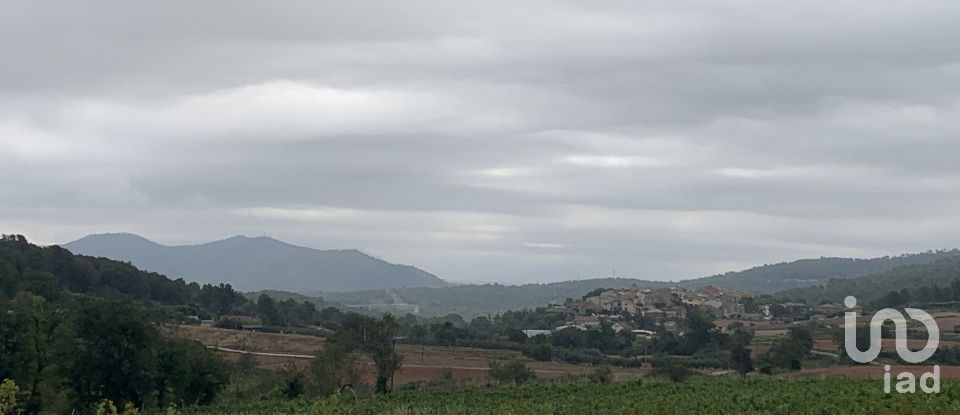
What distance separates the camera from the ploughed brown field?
68812 millimetres

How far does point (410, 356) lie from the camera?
80562mm

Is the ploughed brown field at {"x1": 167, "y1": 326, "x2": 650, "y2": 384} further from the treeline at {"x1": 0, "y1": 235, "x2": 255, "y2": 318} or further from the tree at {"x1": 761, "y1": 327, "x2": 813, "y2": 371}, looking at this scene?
the tree at {"x1": 761, "y1": 327, "x2": 813, "y2": 371}

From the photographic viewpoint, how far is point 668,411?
77.4 feet

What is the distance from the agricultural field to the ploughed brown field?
1561 centimetres

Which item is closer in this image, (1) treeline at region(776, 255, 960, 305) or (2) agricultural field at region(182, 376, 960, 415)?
(2) agricultural field at region(182, 376, 960, 415)

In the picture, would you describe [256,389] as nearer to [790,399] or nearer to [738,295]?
[790,399]

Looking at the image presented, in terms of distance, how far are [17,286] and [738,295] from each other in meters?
138

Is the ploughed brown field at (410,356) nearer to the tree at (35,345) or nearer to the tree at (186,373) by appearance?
the tree at (186,373)

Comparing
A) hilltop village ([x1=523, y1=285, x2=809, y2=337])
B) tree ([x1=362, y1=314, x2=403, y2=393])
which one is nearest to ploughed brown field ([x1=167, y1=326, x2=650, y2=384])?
tree ([x1=362, y1=314, x2=403, y2=393])

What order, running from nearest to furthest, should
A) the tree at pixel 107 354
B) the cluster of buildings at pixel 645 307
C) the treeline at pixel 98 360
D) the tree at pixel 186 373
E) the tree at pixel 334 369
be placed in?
1. the treeline at pixel 98 360
2. the tree at pixel 107 354
3. the tree at pixel 186 373
4. the tree at pixel 334 369
5. the cluster of buildings at pixel 645 307

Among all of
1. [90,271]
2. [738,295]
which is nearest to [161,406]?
[90,271]

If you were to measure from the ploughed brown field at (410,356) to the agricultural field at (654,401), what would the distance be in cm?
1561

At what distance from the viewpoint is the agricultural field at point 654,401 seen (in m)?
23.5

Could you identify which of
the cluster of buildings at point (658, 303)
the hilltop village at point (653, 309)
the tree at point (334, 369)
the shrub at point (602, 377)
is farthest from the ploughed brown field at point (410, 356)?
the cluster of buildings at point (658, 303)
